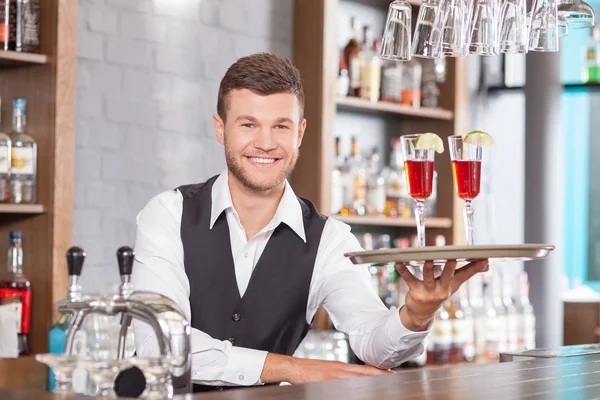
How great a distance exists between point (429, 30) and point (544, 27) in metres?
0.23

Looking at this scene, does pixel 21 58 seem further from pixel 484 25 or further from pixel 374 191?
pixel 374 191

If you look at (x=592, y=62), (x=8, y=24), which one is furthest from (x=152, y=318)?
(x=592, y=62)

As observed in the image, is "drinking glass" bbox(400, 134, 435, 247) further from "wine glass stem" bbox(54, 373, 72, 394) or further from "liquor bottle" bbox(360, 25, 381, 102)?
"liquor bottle" bbox(360, 25, 381, 102)

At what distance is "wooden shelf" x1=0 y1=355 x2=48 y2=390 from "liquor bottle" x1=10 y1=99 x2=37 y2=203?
45 centimetres

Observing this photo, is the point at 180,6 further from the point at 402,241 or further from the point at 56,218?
the point at 402,241

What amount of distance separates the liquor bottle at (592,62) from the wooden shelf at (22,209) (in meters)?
3.06

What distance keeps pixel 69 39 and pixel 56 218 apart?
1.70ft

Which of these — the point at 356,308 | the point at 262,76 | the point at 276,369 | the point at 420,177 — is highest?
the point at 262,76

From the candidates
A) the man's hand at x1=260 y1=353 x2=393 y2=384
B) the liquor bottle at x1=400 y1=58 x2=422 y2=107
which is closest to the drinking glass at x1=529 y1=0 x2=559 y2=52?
the man's hand at x1=260 y1=353 x2=393 y2=384

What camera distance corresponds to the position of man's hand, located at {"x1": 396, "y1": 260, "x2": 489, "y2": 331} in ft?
5.74

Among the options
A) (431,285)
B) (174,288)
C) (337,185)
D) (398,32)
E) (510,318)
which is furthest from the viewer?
(510,318)

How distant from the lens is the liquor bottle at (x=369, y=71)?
385 cm

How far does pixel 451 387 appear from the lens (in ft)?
4.75

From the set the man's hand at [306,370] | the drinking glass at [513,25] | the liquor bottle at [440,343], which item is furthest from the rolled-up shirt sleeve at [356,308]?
the liquor bottle at [440,343]
